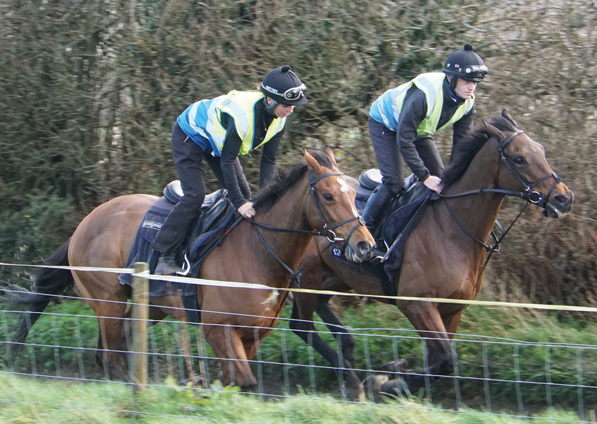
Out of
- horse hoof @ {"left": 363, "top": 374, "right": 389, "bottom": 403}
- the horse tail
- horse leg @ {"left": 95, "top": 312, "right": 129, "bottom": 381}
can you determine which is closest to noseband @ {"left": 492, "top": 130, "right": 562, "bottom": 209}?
horse hoof @ {"left": 363, "top": 374, "right": 389, "bottom": 403}

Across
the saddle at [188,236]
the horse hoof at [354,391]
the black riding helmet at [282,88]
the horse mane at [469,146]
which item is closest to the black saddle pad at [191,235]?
the saddle at [188,236]

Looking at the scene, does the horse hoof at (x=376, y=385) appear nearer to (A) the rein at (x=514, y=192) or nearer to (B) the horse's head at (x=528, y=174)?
(A) the rein at (x=514, y=192)

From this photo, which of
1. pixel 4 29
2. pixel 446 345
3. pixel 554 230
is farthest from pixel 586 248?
pixel 4 29

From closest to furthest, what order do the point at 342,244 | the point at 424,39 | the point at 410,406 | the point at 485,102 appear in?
the point at 410,406
the point at 342,244
the point at 485,102
the point at 424,39

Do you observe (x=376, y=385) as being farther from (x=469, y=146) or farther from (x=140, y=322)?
(x=140, y=322)

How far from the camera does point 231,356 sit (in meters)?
4.41

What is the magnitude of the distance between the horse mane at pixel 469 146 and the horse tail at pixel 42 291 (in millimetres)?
3596

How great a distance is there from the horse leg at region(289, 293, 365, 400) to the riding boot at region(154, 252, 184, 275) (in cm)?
107

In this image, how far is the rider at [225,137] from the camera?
4586 mm

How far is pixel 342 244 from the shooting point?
4191 mm

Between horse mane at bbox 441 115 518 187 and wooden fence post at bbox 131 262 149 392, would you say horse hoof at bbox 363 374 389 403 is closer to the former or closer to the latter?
horse mane at bbox 441 115 518 187

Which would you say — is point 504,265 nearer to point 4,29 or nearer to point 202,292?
point 202,292

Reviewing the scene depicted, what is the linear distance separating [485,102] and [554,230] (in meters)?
1.66

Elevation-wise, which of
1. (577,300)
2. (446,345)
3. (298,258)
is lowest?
(577,300)
